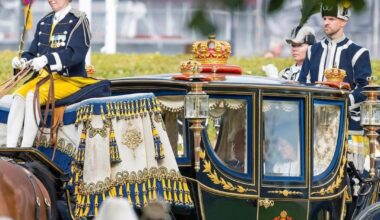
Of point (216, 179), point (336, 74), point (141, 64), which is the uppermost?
point (141, 64)

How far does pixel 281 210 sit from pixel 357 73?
1499mm

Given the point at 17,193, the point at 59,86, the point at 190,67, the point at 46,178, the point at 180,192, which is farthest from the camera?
the point at 59,86

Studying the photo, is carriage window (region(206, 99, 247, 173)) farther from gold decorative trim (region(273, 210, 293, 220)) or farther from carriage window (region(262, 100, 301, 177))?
gold decorative trim (region(273, 210, 293, 220))

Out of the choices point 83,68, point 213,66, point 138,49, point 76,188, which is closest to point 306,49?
point 213,66

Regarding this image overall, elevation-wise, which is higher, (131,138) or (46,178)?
(131,138)

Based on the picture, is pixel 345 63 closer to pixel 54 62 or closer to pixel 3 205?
pixel 54 62

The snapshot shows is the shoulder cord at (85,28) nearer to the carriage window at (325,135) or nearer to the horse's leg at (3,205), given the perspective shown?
the carriage window at (325,135)

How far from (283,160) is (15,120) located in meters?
1.78

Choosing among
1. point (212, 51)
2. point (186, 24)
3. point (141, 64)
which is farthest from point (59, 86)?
point (141, 64)

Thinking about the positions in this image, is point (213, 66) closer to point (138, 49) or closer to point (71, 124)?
point (71, 124)

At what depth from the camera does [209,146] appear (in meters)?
9.30

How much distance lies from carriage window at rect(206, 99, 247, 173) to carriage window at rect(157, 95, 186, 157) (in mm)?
187

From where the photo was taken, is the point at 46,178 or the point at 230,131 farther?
the point at 230,131

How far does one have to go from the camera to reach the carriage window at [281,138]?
9466mm
